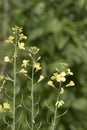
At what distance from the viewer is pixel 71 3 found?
3480 mm

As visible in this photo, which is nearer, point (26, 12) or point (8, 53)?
point (8, 53)

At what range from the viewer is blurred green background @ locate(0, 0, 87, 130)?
337 cm

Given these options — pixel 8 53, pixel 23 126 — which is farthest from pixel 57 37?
pixel 23 126

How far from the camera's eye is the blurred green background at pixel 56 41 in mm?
3369

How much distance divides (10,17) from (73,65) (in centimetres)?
54

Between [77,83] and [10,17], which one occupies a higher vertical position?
[10,17]

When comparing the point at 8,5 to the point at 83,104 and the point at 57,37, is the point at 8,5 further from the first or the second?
the point at 83,104

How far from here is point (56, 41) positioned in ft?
11.1

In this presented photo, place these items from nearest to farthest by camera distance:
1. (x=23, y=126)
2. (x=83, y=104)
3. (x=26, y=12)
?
(x=23, y=126), (x=83, y=104), (x=26, y=12)

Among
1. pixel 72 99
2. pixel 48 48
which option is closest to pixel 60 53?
pixel 48 48

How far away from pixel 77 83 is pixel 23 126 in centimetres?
76

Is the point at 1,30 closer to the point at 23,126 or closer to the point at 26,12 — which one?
the point at 26,12

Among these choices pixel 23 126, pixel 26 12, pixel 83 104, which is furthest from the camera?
pixel 26 12

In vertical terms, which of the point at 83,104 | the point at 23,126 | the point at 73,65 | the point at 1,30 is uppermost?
the point at 1,30
